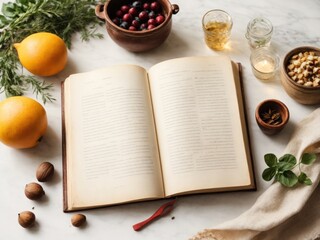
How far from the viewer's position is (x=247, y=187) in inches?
47.8

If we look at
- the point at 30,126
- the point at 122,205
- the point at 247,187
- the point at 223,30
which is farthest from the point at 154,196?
the point at 223,30

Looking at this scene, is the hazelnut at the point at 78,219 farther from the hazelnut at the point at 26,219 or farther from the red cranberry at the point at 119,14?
the red cranberry at the point at 119,14

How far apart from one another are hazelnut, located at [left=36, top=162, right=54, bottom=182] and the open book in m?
0.04

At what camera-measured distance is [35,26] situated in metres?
1.36

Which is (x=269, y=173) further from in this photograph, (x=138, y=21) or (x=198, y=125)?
(x=138, y=21)

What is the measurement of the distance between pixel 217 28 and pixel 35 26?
47 cm

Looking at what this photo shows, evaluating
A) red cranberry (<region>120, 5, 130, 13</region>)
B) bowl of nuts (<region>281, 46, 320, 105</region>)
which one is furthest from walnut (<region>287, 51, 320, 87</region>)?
red cranberry (<region>120, 5, 130, 13</region>)

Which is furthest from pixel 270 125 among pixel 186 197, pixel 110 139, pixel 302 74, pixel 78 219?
pixel 78 219

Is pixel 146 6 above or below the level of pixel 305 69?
above

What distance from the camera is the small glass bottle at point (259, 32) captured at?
1316 millimetres

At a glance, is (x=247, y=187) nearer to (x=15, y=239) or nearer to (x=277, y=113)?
(x=277, y=113)

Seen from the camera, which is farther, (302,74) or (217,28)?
(217,28)

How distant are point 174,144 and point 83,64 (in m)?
0.34

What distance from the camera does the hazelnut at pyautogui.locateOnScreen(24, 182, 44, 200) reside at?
1.22 m
